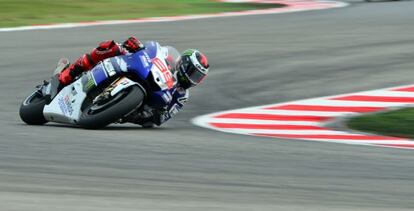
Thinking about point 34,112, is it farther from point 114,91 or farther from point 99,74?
point 114,91

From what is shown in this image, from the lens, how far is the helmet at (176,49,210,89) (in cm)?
984

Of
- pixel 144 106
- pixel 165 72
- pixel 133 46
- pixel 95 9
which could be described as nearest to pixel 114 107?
pixel 144 106

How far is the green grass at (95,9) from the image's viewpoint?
20866 mm

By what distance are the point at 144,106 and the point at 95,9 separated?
13.2 meters

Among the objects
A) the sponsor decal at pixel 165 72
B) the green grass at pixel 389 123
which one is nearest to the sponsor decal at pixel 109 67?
the sponsor decal at pixel 165 72

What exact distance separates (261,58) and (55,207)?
1075cm

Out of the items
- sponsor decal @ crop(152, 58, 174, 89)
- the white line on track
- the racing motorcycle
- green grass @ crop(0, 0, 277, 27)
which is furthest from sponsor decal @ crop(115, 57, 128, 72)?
green grass @ crop(0, 0, 277, 27)

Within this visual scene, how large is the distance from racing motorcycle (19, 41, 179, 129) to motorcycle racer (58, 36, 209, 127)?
0.23ft

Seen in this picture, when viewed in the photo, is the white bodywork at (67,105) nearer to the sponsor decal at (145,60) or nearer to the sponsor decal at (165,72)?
the sponsor decal at (145,60)

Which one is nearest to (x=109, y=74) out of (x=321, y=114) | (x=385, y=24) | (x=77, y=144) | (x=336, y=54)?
(x=77, y=144)

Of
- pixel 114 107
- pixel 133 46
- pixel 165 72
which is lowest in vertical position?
pixel 114 107

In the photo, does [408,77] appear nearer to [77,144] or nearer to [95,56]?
[95,56]

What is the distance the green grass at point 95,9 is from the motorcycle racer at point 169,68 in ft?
32.0

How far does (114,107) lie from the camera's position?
9.45 meters
